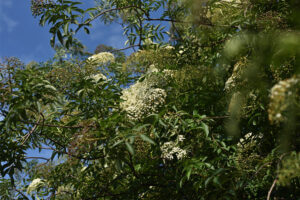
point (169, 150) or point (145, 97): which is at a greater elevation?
point (145, 97)

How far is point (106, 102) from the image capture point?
211cm

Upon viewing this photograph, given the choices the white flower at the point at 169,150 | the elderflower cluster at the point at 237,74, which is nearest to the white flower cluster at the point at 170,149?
the white flower at the point at 169,150

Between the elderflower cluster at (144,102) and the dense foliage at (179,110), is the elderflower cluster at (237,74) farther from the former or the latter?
the elderflower cluster at (144,102)

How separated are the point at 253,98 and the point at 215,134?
0.49 m

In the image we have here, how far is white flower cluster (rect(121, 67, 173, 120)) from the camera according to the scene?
1.96 meters

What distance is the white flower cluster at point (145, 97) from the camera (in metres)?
1.96

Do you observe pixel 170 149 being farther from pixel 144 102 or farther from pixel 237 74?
pixel 237 74

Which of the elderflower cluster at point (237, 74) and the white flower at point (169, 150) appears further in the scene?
the white flower at point (169, 150)

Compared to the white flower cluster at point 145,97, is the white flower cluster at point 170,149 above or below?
below

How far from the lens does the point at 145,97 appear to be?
1983 millimetres

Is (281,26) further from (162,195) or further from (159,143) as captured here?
(162,195)

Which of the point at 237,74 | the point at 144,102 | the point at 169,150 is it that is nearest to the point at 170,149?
the point at 169,150

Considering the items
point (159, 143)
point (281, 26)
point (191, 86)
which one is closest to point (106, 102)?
point (159, 143)

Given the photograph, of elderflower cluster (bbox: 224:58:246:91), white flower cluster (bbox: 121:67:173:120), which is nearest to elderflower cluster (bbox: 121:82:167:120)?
white flower cluster (bbox: 121:67:173:120)
